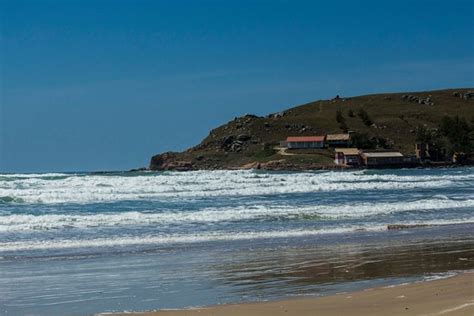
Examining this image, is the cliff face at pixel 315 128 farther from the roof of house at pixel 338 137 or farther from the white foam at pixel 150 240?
the white foam at pixel 150 240

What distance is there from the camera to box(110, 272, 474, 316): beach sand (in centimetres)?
854

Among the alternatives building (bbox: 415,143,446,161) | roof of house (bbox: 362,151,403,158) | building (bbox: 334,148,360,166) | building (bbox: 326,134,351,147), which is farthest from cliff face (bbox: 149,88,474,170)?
roof of house (bbox: 362,151,403,158)

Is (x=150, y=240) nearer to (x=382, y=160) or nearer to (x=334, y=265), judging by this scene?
(x=334, y=265)

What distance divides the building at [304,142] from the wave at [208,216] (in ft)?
290

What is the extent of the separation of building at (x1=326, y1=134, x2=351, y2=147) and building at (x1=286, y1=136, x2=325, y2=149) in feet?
4.26

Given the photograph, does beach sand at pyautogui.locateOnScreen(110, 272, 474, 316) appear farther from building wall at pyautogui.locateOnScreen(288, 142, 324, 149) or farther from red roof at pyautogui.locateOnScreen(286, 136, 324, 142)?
red roof at pyautogui.locateOnScreen(286, 136, 324, 142)

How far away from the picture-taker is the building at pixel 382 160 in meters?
106

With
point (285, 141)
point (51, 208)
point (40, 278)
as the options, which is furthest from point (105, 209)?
point (285, 141)

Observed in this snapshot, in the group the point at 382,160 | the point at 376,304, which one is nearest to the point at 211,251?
the point at 376,304

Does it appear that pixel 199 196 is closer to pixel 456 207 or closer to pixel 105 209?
pixel 105 209

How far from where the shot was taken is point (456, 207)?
28.8 m

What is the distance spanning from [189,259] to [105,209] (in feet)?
52.5

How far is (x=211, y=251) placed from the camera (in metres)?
16.6

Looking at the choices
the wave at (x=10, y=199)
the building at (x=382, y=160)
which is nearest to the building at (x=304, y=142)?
the building at (x=382, y=160)
